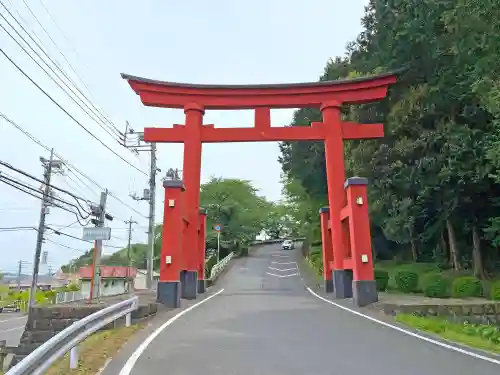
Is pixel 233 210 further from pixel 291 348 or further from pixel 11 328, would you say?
pixel 291 348

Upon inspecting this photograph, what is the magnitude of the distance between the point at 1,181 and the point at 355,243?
1066 centimetres

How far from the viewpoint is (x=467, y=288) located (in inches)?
577

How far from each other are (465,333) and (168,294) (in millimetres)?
7856

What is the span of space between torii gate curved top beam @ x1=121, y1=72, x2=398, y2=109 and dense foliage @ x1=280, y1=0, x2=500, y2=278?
1745 mm

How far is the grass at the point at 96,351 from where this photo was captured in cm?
532

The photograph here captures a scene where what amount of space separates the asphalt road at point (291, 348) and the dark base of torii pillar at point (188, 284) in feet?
15.6

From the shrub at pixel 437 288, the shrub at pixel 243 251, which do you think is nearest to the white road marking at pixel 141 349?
the shrub at pixel 437 288

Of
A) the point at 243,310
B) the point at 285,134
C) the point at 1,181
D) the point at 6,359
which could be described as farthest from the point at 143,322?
the point at 285,134

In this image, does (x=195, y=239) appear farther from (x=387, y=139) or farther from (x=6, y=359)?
(x=387, y=139)

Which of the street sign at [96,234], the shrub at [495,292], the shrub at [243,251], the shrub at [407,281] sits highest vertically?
the shrub at [243,251]

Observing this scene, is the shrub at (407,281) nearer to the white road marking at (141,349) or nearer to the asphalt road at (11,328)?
the white road marking at (141,349)

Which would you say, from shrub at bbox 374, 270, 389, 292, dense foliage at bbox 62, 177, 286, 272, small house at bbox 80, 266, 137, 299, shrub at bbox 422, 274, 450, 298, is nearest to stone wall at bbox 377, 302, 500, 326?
shrub at bbox 422, 274, 450, 298

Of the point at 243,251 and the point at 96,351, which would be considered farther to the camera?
the point at 243,251

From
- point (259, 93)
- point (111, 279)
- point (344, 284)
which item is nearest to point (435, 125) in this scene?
point (259, 93)
